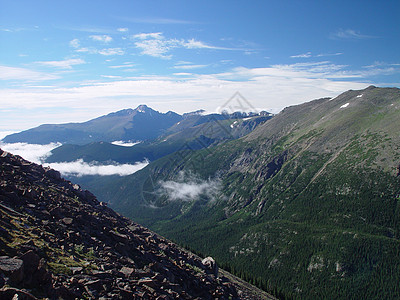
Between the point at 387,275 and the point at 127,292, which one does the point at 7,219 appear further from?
the point at 387,275

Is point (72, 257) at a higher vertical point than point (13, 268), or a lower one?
lower

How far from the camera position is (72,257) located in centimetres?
2975

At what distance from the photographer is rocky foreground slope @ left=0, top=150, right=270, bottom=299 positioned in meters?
22.4

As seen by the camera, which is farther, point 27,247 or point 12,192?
point 12,192

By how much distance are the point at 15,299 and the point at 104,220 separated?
31159 mm

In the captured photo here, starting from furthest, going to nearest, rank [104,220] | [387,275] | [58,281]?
[387,275] < [104,220] < [58,281]

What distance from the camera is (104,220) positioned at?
4850 cm

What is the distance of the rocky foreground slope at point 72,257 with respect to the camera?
22.4m

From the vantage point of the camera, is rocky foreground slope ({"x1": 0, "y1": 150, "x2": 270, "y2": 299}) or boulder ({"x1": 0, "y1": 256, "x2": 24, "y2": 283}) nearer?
boulder ({"x1": 0, "y1": 256, "x2": 24, "y2": 283})

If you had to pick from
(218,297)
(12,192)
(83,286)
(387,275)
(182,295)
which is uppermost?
(12,192)

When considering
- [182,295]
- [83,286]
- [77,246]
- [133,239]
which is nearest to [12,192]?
[77,246]

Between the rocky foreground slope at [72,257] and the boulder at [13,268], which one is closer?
the boulder at [13,268]

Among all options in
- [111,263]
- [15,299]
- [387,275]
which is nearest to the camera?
[15,299]

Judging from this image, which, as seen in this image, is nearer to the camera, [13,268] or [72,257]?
[13,268]
